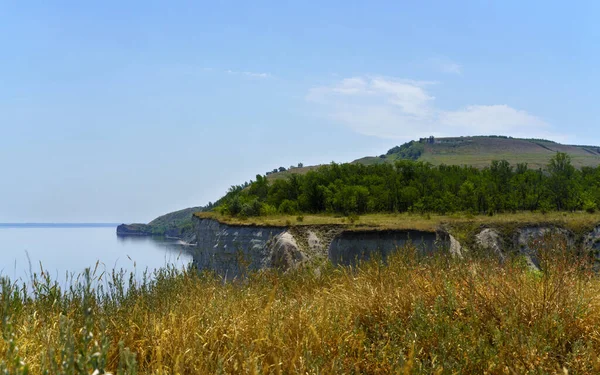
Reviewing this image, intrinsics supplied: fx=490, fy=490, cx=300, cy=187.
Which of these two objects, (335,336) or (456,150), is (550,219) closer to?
(335,336)

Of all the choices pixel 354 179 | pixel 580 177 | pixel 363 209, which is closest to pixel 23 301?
pixel 363 209

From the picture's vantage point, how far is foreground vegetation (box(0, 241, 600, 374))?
170 inches

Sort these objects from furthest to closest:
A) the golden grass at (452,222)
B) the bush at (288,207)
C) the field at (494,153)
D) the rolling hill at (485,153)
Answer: the rolling hill at (485,153)
the field at (494,153)
the bush at (288,207)
the golden grass at (452,222)

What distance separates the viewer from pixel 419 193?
43875 mm

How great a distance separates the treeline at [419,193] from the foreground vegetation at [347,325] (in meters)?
33.2

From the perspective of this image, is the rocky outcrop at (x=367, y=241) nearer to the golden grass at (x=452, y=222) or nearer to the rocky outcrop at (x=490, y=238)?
the golden grass at (x=452, y=222)

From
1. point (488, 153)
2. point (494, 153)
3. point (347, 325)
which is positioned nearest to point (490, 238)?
point (347, 325)

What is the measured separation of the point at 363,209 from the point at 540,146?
181872 mm

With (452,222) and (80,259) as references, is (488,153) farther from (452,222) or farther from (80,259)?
(452,222)

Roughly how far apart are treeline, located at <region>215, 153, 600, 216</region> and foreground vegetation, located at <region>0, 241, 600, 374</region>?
33.2m

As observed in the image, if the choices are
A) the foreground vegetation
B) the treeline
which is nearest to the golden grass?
the treeline

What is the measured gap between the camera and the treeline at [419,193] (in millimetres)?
40969

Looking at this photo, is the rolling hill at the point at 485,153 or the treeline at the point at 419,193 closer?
the treeline at the point at 419,193

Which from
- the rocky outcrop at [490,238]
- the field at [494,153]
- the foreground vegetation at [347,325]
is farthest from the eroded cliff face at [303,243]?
the field at [494,153]
